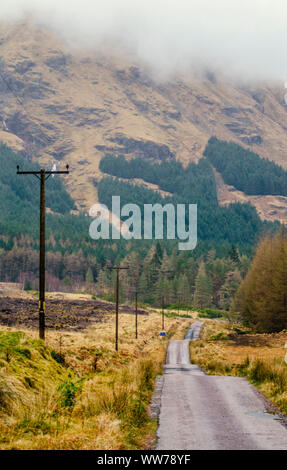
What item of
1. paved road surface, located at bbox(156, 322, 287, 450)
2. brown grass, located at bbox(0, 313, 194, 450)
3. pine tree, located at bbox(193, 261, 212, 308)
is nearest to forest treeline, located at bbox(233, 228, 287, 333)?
paved road surface, located at bbox(156, 322, 287, 450)

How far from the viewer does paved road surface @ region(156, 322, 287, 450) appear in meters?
13.3

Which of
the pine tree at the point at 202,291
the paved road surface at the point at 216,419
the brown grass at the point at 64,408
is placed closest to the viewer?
the brown grass at the point at 64,408

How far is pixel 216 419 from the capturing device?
16750mm

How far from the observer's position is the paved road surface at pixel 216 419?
1329 centimetres

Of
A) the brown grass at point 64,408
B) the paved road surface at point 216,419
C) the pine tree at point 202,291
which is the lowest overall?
the pine tree at point 202,291

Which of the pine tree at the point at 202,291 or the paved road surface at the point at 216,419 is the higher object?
the paved road surface at the point at 216,419

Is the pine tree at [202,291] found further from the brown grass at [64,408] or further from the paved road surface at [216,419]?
the brown grass at [64,408]

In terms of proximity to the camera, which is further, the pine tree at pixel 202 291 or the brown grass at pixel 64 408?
the pine tree at pixel 202 291

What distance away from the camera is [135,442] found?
13.1m

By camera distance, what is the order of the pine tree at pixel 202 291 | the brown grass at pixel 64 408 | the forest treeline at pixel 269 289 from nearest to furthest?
1. the brown grass at pixel 64 408
2. the forest treeline at pixel 269 289
3. the pine tree at pixel 202 291

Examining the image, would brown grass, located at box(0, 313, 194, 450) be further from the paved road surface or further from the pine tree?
the pine tree

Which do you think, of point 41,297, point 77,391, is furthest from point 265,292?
point 77,391

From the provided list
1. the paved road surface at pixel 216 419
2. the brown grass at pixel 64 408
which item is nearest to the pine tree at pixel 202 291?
the paved road surface at pixel 216 419
